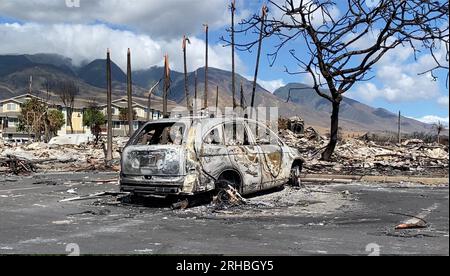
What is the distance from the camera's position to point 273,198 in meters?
10.2

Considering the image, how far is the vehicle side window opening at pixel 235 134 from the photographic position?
958 cm

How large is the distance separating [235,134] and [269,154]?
100 centimetres

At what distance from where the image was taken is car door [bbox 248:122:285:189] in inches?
402

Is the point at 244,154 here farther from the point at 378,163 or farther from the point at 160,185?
the point at 378,163

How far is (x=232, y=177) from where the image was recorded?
945 centimetres

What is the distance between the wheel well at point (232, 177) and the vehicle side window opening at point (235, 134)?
565 mm

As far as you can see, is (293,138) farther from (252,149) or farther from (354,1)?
(252,149)

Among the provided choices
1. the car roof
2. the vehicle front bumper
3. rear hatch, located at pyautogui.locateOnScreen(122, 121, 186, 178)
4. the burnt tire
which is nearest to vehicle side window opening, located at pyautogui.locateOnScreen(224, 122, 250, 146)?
the car roof

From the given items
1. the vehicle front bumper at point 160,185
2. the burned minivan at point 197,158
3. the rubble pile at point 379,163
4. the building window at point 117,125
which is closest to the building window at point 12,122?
the building window at point 117,125

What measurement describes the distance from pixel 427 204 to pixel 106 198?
6.61 metres

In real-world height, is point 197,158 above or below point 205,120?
below

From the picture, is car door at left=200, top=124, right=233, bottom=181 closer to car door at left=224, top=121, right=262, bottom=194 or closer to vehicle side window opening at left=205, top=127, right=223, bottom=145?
vehicle side window opening at left=205, top=127, right=223, bottom=145

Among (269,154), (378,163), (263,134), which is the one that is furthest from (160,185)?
(378,163)
